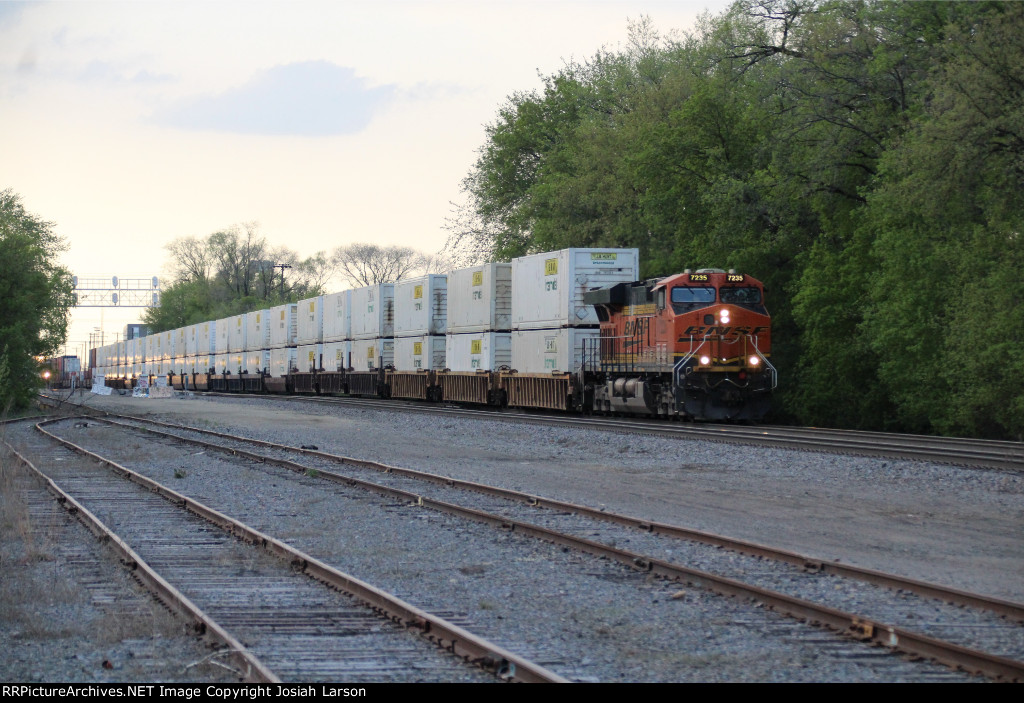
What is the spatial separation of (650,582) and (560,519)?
10.2 feet

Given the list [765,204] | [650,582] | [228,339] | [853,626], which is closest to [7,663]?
[650,582]

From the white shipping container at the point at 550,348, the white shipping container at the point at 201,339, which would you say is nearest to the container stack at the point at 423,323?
the white shipping container at the point at 550,348

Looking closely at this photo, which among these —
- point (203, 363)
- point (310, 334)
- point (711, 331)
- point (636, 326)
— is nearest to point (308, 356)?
point (310, 334)

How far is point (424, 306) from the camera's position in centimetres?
3728

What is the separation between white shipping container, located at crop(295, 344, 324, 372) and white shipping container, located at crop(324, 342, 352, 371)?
2.78 feet

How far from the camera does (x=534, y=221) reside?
161ft

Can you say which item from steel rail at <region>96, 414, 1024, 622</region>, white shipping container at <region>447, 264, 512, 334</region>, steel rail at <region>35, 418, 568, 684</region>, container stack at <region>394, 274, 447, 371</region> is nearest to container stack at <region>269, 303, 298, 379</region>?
container stack at <region>394, 274, 447, 371</region>

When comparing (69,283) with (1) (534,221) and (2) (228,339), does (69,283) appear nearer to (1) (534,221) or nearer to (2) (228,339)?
(2) (228,339)

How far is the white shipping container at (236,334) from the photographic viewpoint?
5825 centimetres

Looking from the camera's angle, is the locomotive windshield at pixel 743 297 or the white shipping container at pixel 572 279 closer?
the locomotive windshield at pixel 743 297

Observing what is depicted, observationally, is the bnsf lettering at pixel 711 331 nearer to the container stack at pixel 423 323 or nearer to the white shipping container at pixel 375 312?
the container stack at pixel 423 323

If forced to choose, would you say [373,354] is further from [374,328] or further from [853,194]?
[853,194]

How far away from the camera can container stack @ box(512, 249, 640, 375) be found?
27.5m

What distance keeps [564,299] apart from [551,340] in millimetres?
1381
